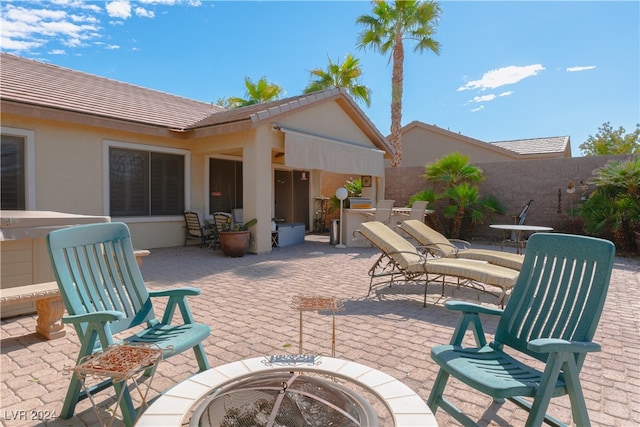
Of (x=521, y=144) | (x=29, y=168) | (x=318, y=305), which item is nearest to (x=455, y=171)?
(x=318, y=305)

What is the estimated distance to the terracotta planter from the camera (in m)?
8.59

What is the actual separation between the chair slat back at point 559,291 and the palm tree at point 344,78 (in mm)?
15803

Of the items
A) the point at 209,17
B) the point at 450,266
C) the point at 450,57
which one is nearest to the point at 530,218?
the point at 450,57

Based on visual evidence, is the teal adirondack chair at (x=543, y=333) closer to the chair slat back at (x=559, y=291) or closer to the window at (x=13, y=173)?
the chair slat back at (x=559, y=291)

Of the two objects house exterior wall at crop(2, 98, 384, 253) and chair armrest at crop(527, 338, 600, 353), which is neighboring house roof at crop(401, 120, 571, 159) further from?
chair armrest at crop(527, 338, 600, 353)

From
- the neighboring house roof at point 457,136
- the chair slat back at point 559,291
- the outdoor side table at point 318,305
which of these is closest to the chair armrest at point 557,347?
the chair slat back at point 559,291

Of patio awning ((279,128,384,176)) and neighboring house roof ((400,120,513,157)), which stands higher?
neighboring house roof ((400,120,513,157))

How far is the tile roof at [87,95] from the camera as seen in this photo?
7.91m

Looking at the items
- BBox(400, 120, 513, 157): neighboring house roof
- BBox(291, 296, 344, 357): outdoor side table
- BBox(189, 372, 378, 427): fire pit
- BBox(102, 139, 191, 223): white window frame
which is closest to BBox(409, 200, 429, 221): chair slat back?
BBox(102, 139, 191, 223): white window frame

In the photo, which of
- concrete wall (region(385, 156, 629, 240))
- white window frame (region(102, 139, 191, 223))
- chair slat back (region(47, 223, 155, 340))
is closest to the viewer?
chair slat back (region(47, 223, 155, 340))

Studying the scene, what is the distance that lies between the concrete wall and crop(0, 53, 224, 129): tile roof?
9938 mm

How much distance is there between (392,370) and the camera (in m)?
3.04

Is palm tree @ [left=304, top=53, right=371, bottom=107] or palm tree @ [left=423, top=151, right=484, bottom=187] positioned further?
palm tree @ [left=304, top=53, right=371, bottom=107]

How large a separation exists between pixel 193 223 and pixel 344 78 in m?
10.8
